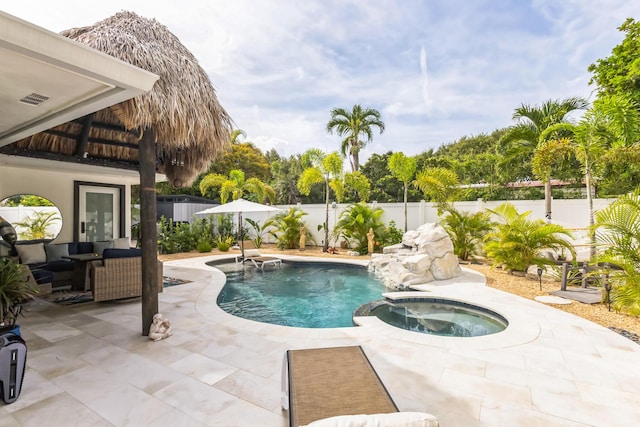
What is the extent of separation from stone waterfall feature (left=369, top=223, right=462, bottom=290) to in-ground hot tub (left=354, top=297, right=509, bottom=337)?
1358mm

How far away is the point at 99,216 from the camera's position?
10.1m

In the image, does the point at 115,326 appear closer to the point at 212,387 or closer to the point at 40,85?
the point at 212,387

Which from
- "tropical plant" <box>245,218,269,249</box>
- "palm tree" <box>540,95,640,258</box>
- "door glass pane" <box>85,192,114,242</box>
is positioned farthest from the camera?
"tropical plant" <box>245,218,269,249</box>

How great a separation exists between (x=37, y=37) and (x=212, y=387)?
11.7 feet

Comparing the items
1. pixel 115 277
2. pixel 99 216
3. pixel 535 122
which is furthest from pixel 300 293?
pixel 535 122

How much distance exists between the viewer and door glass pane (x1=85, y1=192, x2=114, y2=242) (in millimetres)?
9836

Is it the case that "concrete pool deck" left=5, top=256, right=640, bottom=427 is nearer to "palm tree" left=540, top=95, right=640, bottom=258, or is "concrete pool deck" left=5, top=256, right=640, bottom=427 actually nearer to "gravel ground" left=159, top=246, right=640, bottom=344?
"gravel ground" left=159, top=246, right=640, bottom=344

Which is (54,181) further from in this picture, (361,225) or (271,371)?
(361,225)

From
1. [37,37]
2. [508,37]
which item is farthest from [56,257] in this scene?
[508,37]

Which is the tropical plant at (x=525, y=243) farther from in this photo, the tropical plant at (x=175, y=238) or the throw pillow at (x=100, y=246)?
the tropical plant at (x=175, y=238)

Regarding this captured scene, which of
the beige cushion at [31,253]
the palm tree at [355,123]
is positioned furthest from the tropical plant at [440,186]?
the beige cushion at [31,253]

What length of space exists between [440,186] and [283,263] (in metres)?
6.91

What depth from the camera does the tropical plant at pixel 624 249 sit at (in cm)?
527

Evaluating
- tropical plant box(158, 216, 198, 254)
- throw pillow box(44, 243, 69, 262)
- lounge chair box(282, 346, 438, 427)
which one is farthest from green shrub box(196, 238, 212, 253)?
lounge chair box(282, 346, 438, 427)
